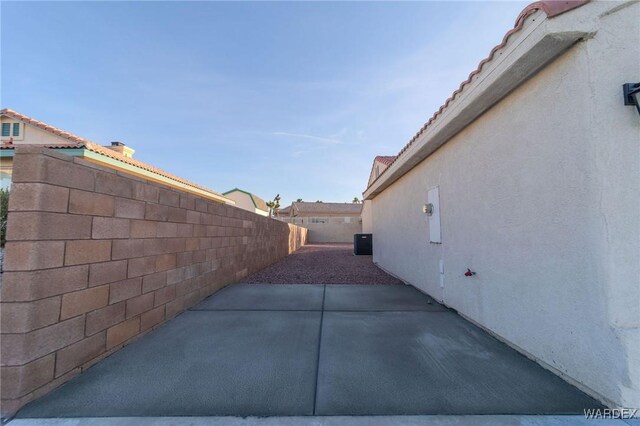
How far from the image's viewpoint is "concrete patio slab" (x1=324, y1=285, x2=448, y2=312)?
4.20 m

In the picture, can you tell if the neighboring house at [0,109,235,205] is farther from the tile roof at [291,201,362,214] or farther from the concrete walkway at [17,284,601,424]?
the tile roof at [291,201,362,214]

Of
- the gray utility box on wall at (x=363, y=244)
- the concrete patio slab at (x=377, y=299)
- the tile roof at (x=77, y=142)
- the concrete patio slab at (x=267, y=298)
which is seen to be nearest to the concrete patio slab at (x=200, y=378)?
the concrete patio slab at (x=267, y=298)

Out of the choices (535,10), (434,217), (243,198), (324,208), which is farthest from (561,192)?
(324,208)

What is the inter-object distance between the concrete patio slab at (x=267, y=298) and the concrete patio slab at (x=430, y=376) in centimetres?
129

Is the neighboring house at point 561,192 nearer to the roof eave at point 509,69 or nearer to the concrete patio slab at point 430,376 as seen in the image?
the roof eave at point 509,69

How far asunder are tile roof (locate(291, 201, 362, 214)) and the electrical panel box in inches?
1202

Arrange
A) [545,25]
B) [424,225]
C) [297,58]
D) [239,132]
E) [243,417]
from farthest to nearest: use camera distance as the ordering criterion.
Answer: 1. [239,132]
2. [297,58]
3. [424,225]
4. [545,25]
5. [243,417]

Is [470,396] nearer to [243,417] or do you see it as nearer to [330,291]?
[243,417]

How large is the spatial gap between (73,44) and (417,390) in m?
9.31

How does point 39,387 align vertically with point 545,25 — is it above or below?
below

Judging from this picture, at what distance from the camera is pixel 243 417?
67.2 inches

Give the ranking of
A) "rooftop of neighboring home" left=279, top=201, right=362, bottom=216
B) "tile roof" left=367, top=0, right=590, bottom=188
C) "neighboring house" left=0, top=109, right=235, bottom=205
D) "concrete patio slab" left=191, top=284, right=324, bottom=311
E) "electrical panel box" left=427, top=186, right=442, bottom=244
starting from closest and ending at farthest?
"tile roof" left=367, top=0, right=590, bottom=188, "concrete patio slab" left=191, top=284, right=324, bottom=311, "electrical panel box" left=427, top=186, right=442, bottom=244, "neighboring house" left=0, top=109, right=235, bottom=205, "rooftop of neighboring home" left=279, top=201, right=362, bottom=216

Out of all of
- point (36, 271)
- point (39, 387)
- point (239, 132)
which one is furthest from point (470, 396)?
point (239, 132)

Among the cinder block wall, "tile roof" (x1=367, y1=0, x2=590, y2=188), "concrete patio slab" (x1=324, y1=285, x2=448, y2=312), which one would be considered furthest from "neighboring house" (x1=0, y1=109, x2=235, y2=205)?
"tile roof" (x1=367, y1=0, x2=590, y2=188)
